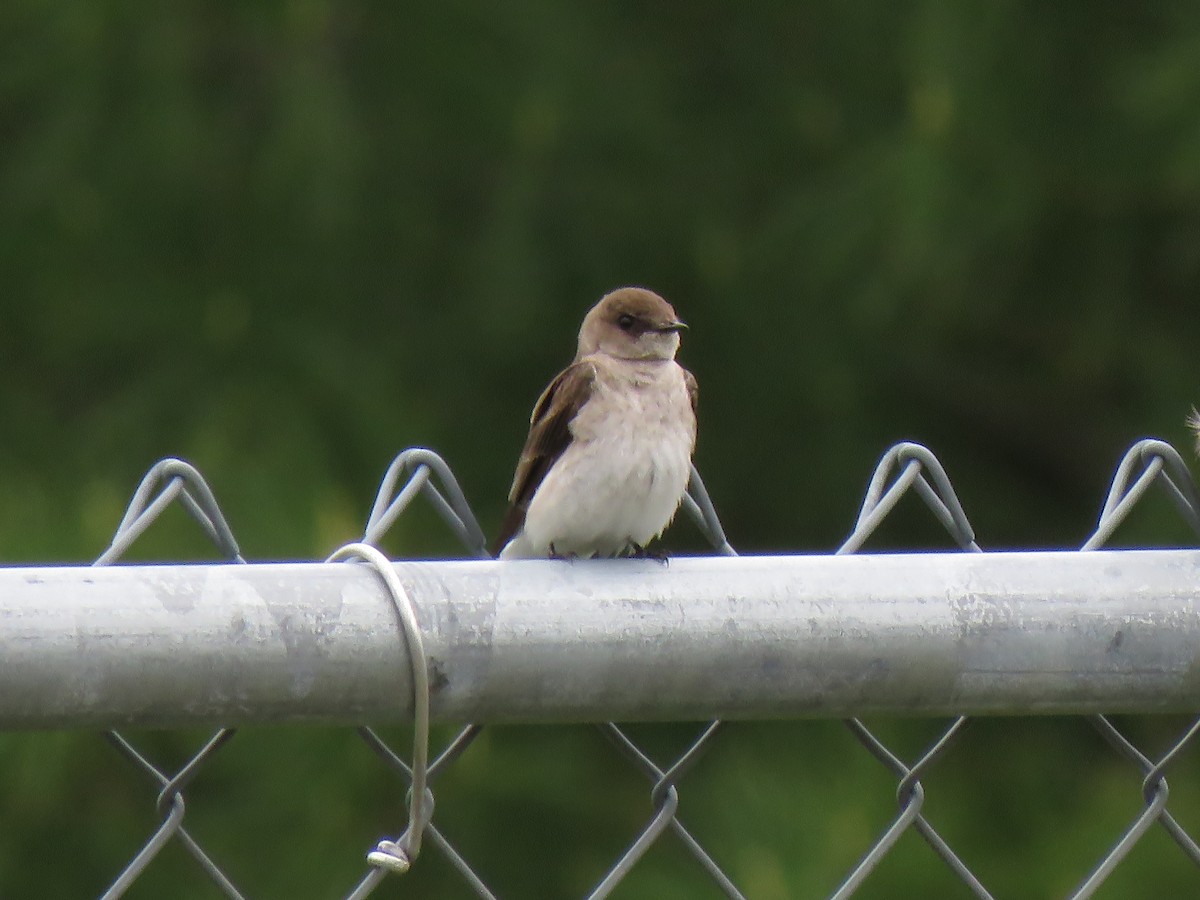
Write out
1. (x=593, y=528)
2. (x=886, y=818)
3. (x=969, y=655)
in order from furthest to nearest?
(x=886, y=818) → (x=593, y=528) → (x=969, y=655)

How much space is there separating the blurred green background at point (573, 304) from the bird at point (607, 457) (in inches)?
60.0

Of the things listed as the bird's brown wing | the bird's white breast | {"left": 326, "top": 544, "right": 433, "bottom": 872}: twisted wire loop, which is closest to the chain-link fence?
{"left": 326, "top": 544, "right": 433, "bottom": 872}: twisted wire loop

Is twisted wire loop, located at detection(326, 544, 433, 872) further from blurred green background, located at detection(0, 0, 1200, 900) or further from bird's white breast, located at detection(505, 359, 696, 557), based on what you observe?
blurred green background, located at detection(0, 0, 1200, 900)

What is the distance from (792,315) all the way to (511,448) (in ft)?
3.49

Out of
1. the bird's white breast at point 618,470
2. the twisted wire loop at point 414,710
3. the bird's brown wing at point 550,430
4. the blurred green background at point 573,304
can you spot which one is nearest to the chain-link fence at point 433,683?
the twisted wire loop at point 414,710

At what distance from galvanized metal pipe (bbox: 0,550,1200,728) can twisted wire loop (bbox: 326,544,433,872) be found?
0.01 meters

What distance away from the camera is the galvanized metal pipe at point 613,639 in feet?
4.29

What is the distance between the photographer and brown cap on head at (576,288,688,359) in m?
3.10

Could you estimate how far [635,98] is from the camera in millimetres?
6004

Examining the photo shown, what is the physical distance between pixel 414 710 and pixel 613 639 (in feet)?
0.55

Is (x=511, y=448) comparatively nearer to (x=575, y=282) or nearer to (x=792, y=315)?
(x=575, y=282)

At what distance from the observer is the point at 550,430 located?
2926mm

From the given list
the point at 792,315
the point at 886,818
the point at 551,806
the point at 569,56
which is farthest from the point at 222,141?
the point at 886,818

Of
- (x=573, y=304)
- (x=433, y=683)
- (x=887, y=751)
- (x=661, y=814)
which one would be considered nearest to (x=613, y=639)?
(x=433, y=683)
